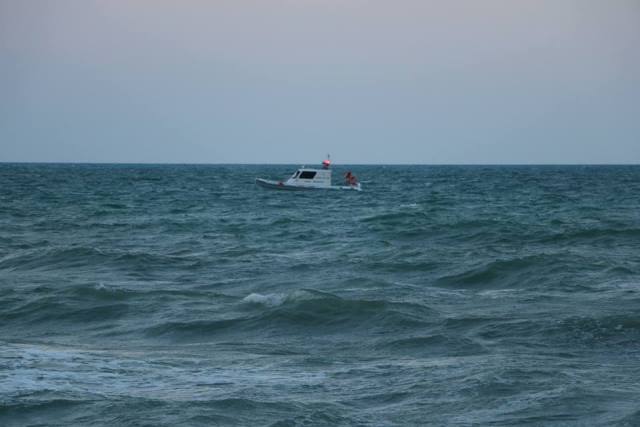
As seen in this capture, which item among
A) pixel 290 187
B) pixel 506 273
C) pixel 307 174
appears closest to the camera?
pixel 506 273

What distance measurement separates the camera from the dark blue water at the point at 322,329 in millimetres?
8273

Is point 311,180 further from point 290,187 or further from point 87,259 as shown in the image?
point 87,259

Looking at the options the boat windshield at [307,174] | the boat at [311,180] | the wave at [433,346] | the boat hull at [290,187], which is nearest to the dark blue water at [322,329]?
the wave at [433,346]

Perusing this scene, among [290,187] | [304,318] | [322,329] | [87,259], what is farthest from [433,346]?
[290,187]

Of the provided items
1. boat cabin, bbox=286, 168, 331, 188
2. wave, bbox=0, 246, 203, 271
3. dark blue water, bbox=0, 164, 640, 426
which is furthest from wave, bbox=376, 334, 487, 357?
boat cabin, bbox=286, 168, 331, 188

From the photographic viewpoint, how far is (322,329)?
1268cm

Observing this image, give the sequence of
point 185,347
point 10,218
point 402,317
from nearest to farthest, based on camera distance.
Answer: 1. point 185,347
2. point 402,317
3. point 10,218

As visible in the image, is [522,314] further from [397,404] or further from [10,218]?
[10,218]

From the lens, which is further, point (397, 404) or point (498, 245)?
point (498, 245)

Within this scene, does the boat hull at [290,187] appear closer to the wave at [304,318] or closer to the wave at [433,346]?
→ the wave at [304,318]

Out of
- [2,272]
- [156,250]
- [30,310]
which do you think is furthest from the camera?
[156,250]

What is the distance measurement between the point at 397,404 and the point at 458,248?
15428 millimetres

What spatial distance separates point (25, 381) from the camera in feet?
29.7

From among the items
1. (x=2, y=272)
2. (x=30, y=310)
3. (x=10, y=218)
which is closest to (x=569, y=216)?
(x=10, y=218)
